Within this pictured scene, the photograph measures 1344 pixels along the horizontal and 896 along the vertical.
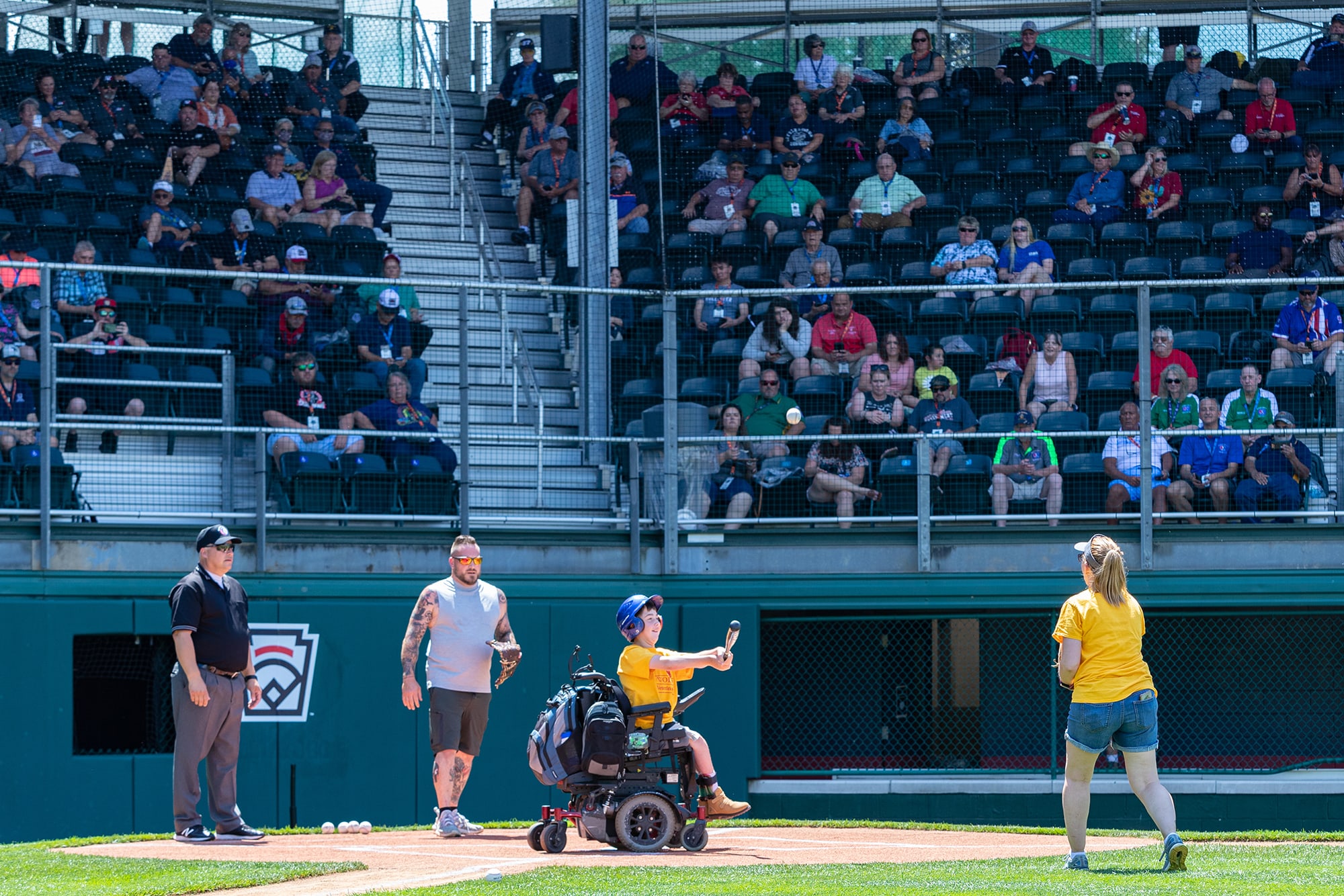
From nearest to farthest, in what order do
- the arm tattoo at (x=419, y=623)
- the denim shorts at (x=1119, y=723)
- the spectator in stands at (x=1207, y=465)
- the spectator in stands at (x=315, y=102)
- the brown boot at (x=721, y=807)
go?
the denim shorts at (x=1119, y=723)
the brown boot at (x=721, y=807)
the arm tattoo at (x=419, y=623)
the spectator in stands at (x=1207, y=465)
the spectator in stands at (x=315, y=102)

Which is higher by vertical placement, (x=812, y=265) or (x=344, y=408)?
(x=812, y=265)

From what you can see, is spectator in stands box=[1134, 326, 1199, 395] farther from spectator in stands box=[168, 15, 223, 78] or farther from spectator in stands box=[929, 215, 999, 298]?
spectator in stands box=[168, 15, 223, 78]

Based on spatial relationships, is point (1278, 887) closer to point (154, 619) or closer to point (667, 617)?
point (667, 617)

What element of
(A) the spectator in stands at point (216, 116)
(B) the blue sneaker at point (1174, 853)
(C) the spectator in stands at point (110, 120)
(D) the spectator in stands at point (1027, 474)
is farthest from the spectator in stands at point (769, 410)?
(C) the spectator in stands at point (110, 120)

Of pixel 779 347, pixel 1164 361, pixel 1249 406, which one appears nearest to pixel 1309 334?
pixel 1249 406

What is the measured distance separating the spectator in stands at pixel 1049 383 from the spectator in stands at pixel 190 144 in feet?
26.7

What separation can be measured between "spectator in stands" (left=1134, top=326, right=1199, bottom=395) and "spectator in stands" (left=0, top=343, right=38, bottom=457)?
24.0 ft

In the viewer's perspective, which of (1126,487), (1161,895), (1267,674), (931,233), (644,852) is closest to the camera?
(1161,895)

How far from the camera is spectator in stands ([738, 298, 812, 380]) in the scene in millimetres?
12391

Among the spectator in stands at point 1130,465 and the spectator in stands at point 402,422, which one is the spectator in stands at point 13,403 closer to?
the spectator in stands at point 402,422

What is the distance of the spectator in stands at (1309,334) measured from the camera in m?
12.1

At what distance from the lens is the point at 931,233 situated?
1655 cm

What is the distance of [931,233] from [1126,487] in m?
4.93

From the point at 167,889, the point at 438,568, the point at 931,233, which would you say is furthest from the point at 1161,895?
the point at 931,233
